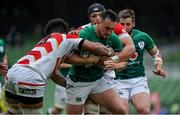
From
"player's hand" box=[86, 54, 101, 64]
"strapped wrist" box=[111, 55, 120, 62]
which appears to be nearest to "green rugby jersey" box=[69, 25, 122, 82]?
"strapped wrist" box=[111, 55, 120, 62]

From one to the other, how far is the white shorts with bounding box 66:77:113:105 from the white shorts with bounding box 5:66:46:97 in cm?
114

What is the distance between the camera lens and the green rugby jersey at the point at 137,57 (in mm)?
10914

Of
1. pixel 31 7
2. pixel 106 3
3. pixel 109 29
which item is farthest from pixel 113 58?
pixel 31 7

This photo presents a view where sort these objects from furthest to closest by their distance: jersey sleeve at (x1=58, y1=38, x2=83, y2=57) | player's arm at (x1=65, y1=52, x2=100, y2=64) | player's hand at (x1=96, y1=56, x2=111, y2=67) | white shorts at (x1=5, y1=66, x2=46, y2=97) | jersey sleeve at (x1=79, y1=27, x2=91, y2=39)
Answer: jersey sleeve at (x1=79, y1=27, x2=91, y2=39)
player's hand at (x1=96, y1=56, x2=111, y2=67)
player's arm at (x1=65, y1=52, x2=100, y2=64)
jersey sleeve at (x1=58, y1=38, x2=83, y2=57)
white shorts at (x1=5, y1=66, x2=46, y2=97)

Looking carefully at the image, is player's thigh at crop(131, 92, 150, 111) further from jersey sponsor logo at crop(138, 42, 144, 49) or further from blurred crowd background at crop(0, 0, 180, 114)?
blurred crowd background at crop(0, 0, 180, 114)

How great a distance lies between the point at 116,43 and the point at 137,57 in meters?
1.39

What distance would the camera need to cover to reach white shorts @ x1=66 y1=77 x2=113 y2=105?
9727 mm

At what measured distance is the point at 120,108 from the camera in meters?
9.75

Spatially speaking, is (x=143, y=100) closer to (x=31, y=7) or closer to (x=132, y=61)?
(x=132, y=61)

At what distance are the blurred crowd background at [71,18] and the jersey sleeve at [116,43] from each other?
41.0 ft

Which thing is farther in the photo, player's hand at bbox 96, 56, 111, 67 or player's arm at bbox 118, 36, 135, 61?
player's arm at bbox 118, 36, 135, 61

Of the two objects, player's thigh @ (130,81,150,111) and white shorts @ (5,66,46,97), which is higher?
white shorts @ (5,66,46,97)

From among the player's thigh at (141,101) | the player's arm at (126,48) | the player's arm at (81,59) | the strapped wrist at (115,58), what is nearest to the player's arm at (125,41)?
the player's arm at (126,48)

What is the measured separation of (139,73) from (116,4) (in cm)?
1638
